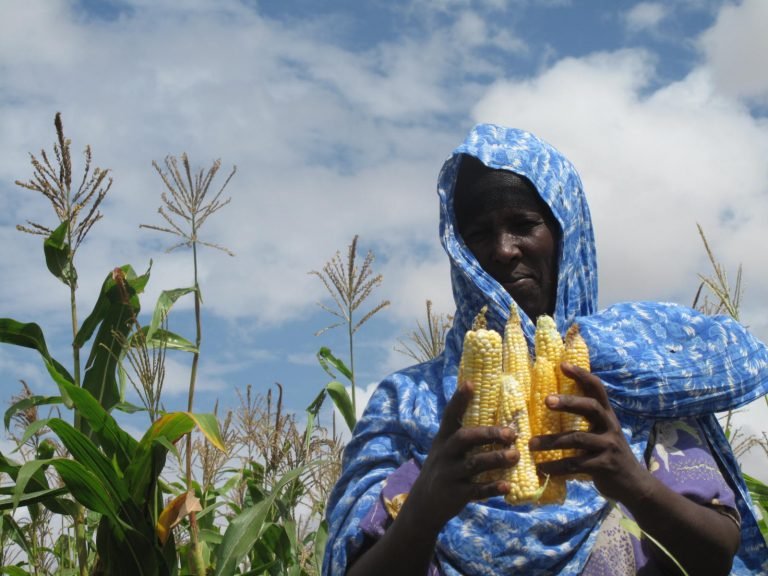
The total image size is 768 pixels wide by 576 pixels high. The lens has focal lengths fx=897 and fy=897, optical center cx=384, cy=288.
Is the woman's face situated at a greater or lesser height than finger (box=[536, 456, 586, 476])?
greater

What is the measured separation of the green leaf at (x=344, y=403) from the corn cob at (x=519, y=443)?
2687 millimetres

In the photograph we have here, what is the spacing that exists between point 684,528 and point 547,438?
0.51 meters

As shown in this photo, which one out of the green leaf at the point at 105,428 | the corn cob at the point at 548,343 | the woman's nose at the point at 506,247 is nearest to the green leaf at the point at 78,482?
the green leaf at the point at 105,428

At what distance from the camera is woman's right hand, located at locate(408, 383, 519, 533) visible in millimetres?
1903

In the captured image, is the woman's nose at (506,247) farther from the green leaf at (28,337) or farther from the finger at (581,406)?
the green leaf at (28,337)

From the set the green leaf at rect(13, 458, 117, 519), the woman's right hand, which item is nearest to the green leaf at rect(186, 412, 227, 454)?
the green leaf at rect(13, 458, 117, 519)

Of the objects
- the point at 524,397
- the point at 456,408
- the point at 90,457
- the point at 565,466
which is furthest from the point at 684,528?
the point at 90,457

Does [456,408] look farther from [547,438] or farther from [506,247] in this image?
[506,247]

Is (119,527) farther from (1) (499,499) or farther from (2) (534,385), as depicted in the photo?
(2) (534,385)

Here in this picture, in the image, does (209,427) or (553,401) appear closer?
(553,401)

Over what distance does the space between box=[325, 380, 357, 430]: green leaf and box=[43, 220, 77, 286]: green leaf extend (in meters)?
1.40

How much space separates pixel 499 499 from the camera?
2.51 metres

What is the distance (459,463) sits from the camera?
196 centimetres

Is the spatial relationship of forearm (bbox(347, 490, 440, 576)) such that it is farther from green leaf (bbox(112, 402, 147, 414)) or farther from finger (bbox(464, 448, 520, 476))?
green leaf (bbox(112, 402, 147, 414))
